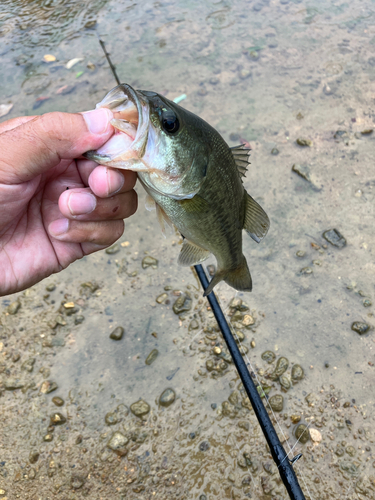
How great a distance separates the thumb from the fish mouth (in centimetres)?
4

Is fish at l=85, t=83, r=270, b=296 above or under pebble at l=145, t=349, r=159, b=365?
above

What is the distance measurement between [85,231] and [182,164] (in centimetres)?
78

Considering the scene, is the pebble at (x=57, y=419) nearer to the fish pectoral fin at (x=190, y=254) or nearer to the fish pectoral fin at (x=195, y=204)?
the fish pectoral fin at (x=190, y=254)

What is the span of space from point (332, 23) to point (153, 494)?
6.54 m

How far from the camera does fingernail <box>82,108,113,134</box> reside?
1.55 m

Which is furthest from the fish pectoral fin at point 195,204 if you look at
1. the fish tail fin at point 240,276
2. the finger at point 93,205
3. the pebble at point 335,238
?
the pebble at point 335,238

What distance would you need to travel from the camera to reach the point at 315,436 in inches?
100

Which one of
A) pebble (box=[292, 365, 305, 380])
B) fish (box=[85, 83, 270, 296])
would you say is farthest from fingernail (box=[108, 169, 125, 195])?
pebble (box=[292, 365, 305, 380])

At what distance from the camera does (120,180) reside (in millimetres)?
1768

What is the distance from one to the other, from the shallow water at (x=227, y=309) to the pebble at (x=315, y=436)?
5 centimetres

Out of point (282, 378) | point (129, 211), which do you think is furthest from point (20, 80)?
point (282, 378)

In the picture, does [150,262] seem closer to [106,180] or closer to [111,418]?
[111,418]

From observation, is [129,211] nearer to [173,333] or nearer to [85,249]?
[85,249]

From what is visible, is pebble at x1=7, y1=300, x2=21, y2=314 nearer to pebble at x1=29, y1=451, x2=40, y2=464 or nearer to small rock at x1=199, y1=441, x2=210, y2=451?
pebble at x1=29, y1=451, x2=40, y2=464
